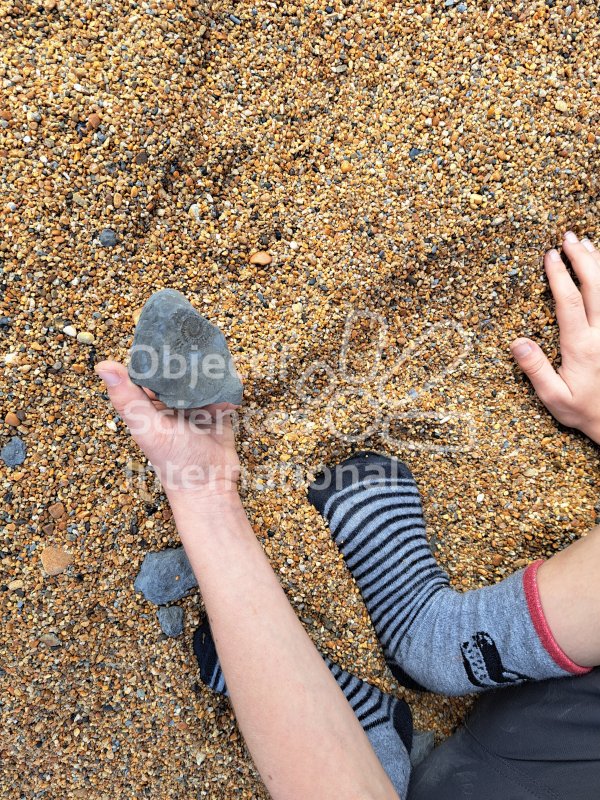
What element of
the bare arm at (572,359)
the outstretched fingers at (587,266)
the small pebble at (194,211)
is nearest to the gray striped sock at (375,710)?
the bare arm at (572,359)

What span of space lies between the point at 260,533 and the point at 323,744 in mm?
479

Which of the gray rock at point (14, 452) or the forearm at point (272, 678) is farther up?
the gray rock at point (14, 452)

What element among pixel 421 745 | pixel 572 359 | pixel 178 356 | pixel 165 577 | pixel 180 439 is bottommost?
pixel 421 745

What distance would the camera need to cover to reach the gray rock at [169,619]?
146cm

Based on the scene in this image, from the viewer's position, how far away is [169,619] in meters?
1.46

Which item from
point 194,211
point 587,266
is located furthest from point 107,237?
point 587,266

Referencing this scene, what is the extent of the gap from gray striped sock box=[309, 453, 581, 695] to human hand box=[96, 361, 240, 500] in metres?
0.27

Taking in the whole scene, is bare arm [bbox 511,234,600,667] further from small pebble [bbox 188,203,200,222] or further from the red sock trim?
small pebble [bbox 188,203,200,222]

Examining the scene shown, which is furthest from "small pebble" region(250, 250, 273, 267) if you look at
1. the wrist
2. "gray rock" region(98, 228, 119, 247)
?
the wrist

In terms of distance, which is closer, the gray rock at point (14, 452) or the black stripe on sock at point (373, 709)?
the gray rock at point (14, 452)

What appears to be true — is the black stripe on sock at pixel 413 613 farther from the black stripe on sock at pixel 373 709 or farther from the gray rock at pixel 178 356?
the gray rock at pixel 178 356

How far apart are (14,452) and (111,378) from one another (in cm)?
36

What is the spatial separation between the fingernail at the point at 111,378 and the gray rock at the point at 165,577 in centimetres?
47

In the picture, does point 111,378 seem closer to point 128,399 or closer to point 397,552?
point 128,399
